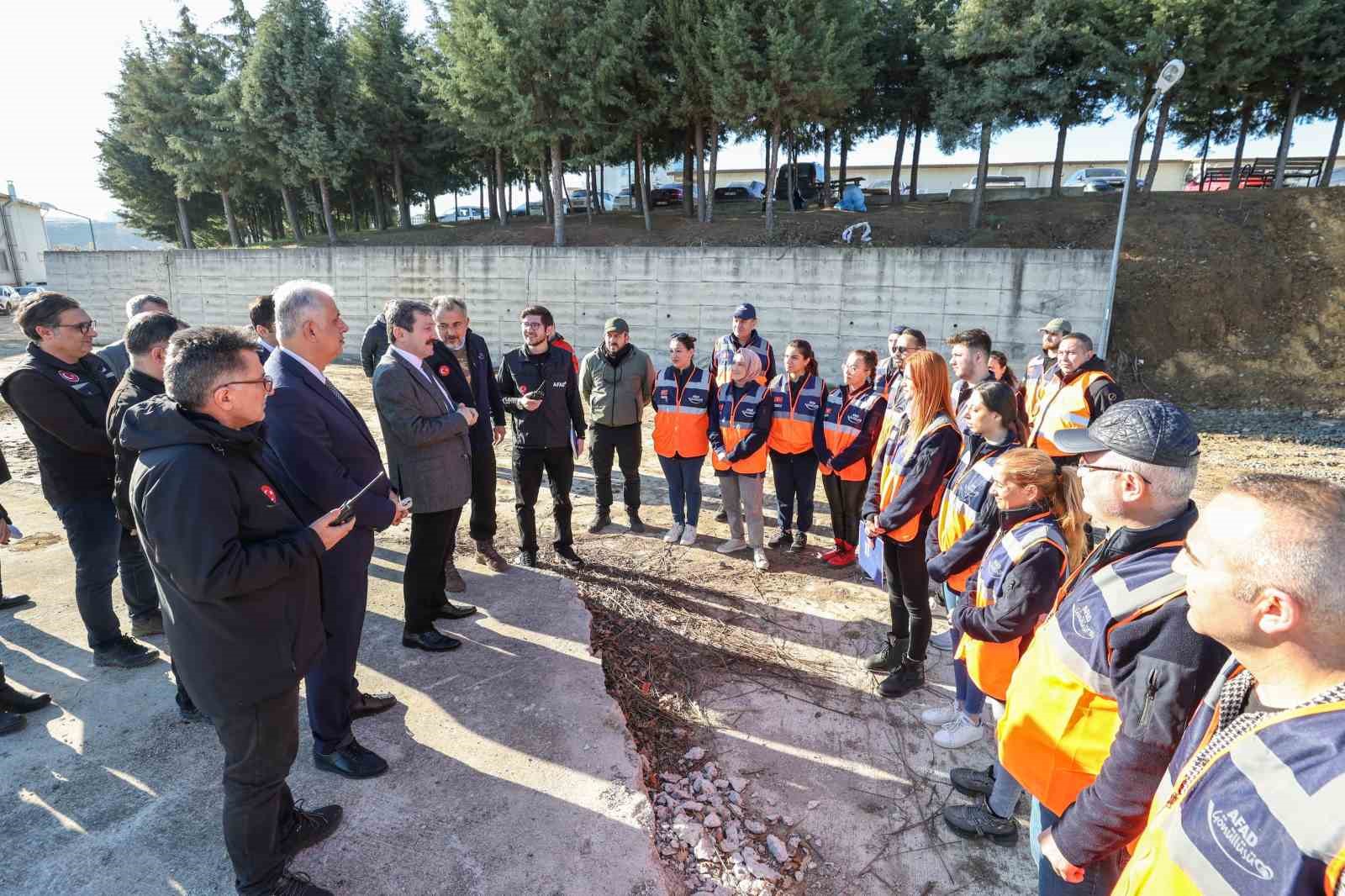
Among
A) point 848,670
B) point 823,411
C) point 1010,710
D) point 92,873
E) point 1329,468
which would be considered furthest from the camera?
point 1329,468

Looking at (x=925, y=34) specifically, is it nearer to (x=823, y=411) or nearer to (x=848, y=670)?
(x=823, y=411)

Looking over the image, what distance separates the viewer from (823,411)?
5.71m

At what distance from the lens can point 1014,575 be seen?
247 cm

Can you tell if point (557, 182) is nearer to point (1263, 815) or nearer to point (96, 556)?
point (96, 556)

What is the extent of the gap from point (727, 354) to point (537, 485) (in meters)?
2.31

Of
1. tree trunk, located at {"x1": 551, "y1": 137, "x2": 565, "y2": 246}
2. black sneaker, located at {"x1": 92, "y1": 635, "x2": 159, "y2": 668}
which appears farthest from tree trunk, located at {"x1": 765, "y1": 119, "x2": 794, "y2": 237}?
black sneaker, located at {"x1": 92, "y1": 635, "x2": 159, "y2": 668}

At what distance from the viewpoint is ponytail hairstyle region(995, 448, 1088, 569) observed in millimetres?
2461

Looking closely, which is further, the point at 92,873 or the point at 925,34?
the point at 925,34

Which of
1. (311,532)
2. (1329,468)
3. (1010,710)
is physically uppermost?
(311,532)

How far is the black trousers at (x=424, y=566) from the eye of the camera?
3.78 meters

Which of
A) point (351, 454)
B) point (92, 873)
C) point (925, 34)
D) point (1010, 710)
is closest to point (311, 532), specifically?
point (351, 454)

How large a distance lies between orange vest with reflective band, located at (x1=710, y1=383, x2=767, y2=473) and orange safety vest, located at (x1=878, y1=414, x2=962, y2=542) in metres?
1.82

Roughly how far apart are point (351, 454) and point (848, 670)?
10.1 ft

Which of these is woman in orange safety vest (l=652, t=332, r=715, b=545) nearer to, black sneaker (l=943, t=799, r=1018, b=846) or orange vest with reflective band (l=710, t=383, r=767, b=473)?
orange vest with reflective band (l=710, t=383, r=767, b=473)
